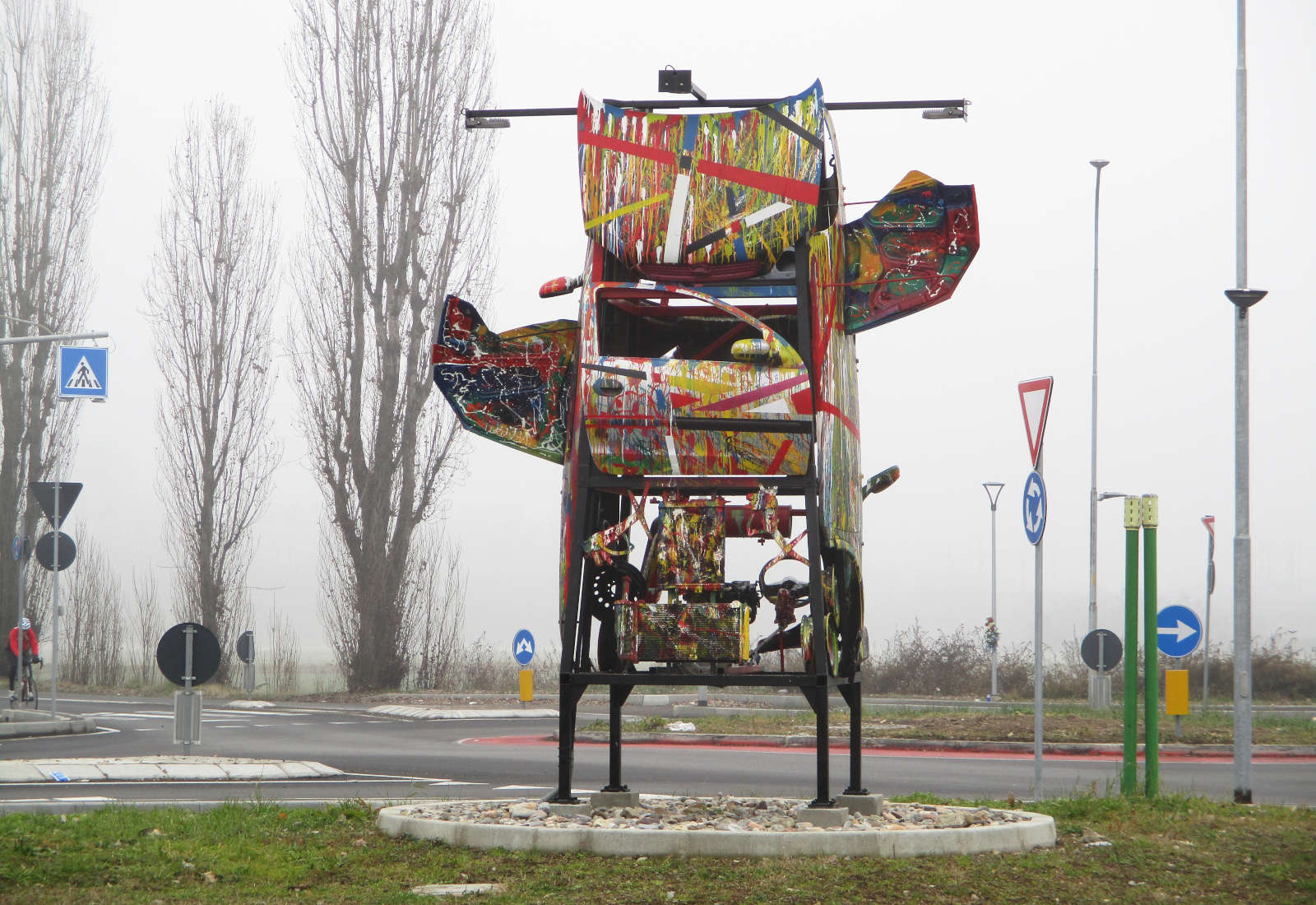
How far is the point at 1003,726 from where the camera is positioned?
1988cm

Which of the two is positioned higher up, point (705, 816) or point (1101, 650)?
point (1101, 650)

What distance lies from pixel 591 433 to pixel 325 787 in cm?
689

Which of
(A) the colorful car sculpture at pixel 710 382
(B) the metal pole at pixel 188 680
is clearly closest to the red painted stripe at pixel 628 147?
(A) the colorful car sculpture at pixel 710 382

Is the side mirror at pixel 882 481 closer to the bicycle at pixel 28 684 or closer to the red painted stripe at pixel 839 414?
the red painted stripe at pixel 839 414

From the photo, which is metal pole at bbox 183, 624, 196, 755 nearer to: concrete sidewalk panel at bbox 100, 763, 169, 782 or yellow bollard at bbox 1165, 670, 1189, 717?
concrete sidewalk panel at bbox 100, 763, 169, 782

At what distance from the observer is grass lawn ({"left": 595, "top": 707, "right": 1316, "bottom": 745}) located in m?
18.8

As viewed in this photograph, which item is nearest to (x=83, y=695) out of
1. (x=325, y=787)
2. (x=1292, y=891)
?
(x=325, y=787)

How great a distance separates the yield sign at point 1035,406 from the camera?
1078cm

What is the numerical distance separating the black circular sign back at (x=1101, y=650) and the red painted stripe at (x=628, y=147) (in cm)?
1373

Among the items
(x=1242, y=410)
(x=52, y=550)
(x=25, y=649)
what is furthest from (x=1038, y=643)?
(x=25, y=649)

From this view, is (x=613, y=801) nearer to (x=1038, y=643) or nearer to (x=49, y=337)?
(x=1038, y=643)

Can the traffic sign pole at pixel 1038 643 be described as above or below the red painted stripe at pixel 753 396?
below

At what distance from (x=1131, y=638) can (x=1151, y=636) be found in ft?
3.26

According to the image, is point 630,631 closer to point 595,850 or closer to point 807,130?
point 595,850
